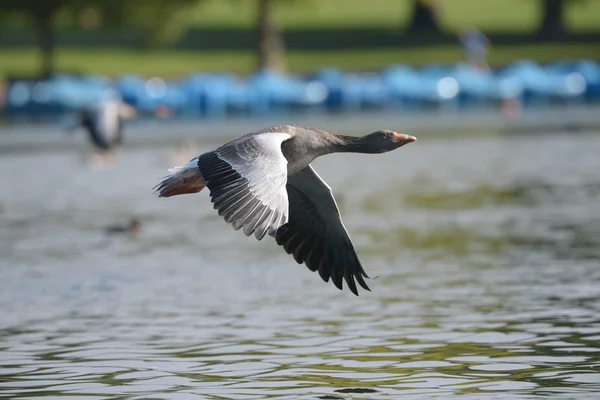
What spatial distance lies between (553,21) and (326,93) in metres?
24.1

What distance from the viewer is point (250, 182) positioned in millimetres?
11477

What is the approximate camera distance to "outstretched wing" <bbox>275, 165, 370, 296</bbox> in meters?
13.2

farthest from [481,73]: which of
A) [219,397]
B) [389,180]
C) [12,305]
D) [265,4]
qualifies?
[219,397]

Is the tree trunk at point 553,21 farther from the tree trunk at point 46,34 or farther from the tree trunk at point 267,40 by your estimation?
the tree trunk at point 46,34

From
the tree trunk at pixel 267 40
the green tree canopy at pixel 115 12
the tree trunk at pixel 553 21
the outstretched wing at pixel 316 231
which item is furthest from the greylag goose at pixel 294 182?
the tree trunk at pixel 553 21

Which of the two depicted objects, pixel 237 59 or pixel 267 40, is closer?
pixel 267 40

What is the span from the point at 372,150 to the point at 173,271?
17.5 feet

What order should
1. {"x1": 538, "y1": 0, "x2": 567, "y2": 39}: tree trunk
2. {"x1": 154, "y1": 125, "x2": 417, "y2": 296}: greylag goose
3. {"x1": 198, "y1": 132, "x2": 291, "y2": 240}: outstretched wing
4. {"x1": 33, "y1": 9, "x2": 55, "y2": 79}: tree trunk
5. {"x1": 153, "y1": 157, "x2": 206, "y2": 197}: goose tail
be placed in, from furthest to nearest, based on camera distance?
1. {"x1": 538, "y1": 0, "x2": 567, "y2": 39}: tree trunk
2. {"x1": 33, "y1": 9, "x2": 55, "y2": 79}: tree trunk
3. {"x1": 153, "y1": 157, "x2": 206, "y2": 197}: goose tail
4. {"x1": 154, "y1": 125, "x2": 417, "y2": 296}: greylag goose
5. {"x1": 198, "y1": 132, "x2": 291, "y2": 240}: outstretched wing

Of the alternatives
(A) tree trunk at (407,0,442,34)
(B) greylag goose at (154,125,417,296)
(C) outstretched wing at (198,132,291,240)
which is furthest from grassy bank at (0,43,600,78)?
(C) outstretched wing at (198,132,291,240)

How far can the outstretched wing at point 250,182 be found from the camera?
11.1m

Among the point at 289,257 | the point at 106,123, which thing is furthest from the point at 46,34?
the point at 289,257

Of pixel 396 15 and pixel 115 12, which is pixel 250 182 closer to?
pixel 115 12

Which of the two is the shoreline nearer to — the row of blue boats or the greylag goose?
the row of blue boats

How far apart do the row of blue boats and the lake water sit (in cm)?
2056
